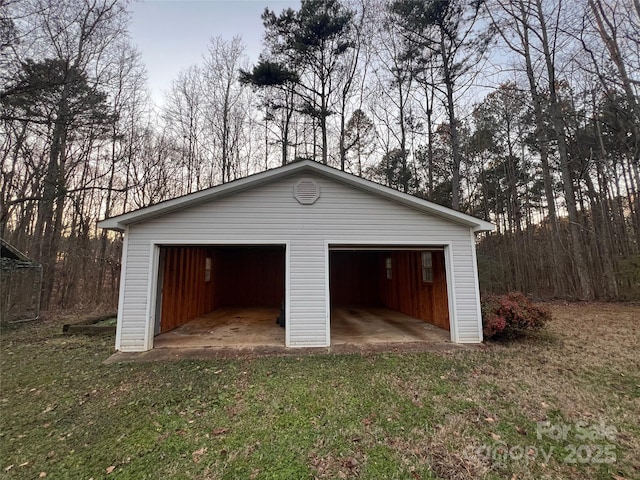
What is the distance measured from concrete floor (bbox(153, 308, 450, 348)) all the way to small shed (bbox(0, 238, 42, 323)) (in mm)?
5183

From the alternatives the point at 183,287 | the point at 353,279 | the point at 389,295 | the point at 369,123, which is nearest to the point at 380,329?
the point at 389,295

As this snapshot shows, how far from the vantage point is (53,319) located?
848 centimetres

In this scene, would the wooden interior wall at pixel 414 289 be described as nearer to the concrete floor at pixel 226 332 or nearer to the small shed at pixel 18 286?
the concrete floor at pixel 226 332

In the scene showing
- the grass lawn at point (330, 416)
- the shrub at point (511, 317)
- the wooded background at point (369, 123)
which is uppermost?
the wooded background at point (369, 123)

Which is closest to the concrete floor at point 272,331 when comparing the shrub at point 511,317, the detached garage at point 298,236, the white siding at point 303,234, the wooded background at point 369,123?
the detached garage at point 298,236

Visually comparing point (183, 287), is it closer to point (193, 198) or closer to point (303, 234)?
point (193, 198)

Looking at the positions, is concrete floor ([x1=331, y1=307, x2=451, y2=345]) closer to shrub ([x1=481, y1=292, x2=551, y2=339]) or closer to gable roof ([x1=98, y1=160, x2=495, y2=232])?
shrub ([x1=481, y1=292, x2=551, y2=339])

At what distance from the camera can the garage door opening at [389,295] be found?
21.7 feet

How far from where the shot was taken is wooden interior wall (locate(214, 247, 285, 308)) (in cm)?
1176

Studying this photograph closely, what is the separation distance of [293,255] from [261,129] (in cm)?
1079

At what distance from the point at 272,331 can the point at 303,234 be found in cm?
274

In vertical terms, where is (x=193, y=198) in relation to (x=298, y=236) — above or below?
above

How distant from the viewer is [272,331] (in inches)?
271

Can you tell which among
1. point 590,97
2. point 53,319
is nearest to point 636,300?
point 590,97
